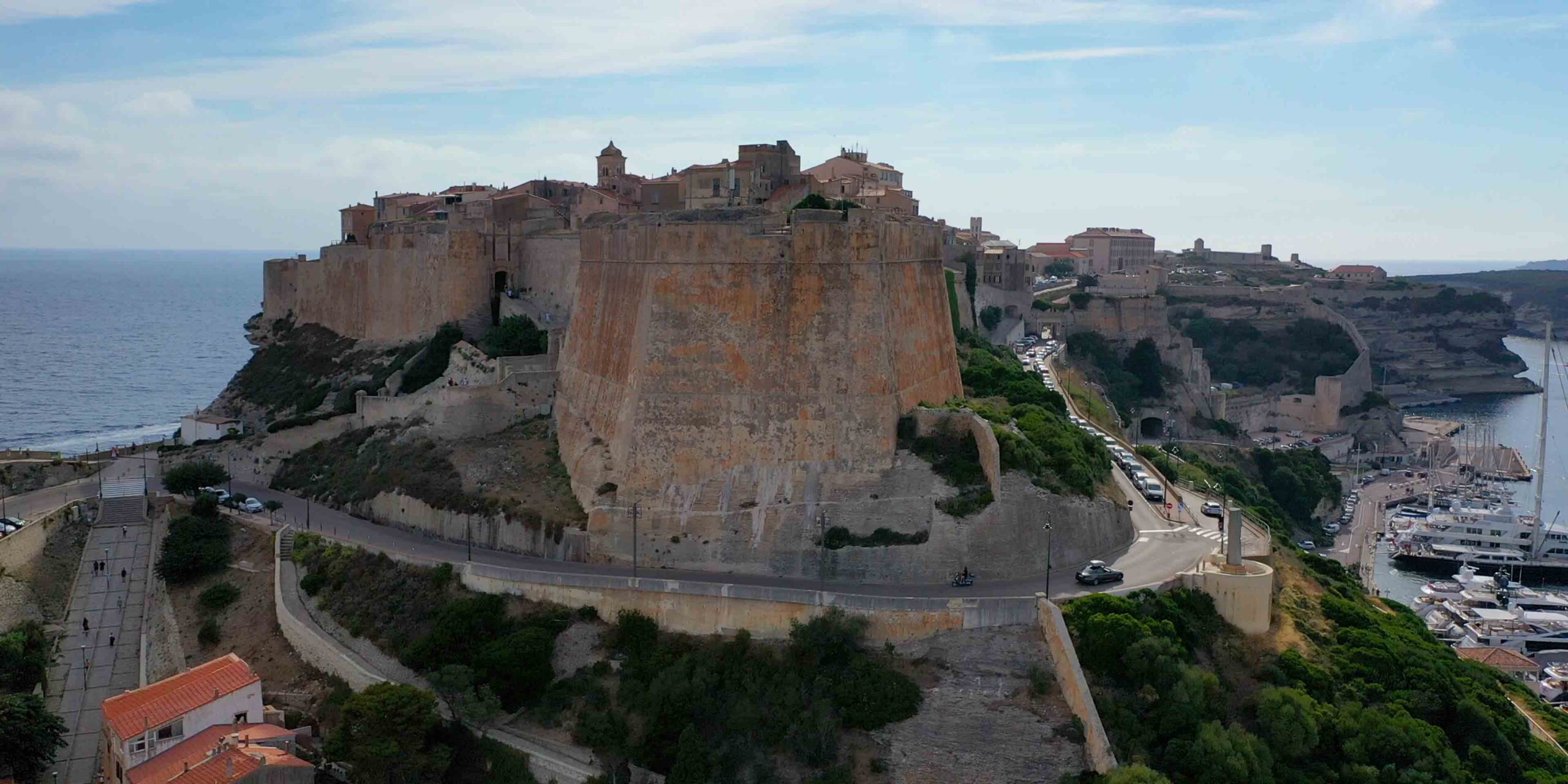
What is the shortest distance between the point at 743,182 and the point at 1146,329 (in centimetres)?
3438

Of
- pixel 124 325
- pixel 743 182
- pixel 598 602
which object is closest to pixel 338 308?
pixel 743 182

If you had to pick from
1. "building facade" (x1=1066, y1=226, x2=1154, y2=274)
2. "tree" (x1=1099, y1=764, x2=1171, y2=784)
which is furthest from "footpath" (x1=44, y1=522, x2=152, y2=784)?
"building facade" (x1=1066, y1=226, x2=1154, y2=274)

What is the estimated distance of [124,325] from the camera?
480 ft

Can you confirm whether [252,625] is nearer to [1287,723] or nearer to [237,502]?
[237,502]

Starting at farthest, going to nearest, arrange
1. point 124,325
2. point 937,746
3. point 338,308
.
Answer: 1. point 124,325
2. point 338,308
3. point 937,746

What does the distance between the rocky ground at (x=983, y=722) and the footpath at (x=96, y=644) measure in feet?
62.7

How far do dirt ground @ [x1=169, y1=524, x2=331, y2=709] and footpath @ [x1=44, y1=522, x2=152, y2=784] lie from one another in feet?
4.34

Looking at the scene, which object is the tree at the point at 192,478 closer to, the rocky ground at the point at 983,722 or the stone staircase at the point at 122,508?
the stone staircase at the point at 122,508

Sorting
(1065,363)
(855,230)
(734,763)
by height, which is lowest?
(734,763)

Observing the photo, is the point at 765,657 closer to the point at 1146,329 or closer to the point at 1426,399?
the point at 1146,329

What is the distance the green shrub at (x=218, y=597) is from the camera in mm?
37125

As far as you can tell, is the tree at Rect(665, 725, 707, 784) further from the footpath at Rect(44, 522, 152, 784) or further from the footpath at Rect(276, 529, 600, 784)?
the footpath at Rect(44, 522, 152, 784)

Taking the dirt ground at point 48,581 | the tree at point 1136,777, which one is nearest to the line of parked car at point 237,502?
the dirt ground at point 48,581

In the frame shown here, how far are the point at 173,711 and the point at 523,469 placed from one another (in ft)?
39.6
